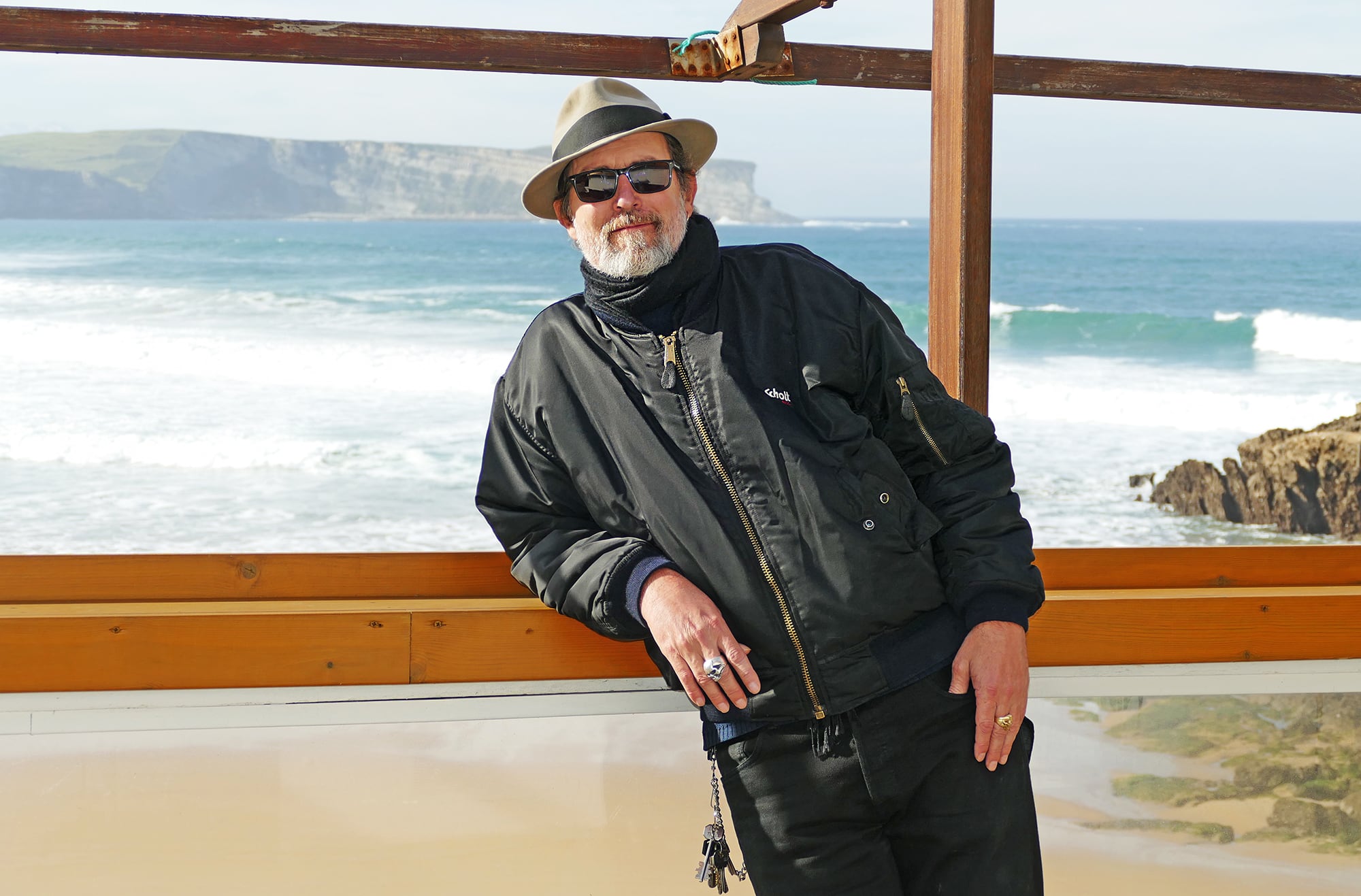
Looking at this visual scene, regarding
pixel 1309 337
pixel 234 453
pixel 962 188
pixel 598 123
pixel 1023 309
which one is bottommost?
pixel 1309 337

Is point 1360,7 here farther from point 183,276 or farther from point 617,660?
point 617,660

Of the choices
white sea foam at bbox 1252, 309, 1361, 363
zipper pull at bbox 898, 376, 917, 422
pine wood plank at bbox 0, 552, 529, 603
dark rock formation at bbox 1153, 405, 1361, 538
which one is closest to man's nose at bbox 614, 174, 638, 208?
zipper pull at bbox 898, 376, 917, 422

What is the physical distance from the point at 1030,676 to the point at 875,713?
2.00 feet

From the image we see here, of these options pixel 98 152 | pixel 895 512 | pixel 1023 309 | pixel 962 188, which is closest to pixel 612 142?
pixel 895 512

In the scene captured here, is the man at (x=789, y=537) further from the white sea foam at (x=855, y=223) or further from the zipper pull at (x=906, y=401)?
the white sea foam at (x=855, y=223)

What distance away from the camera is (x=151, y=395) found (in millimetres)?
17422

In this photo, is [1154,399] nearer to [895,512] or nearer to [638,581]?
[895,512]

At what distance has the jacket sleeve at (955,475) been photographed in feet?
5.22

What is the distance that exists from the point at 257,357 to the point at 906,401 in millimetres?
19689

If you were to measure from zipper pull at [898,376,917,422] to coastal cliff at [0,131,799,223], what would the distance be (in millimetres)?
32210

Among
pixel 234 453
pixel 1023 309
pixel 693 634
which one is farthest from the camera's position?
pixel 1023 309

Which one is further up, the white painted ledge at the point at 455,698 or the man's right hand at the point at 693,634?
the man's right hand at the point at 693,634

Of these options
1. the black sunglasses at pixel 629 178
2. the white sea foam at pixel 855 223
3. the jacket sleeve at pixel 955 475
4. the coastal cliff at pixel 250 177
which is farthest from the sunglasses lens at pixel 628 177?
the white sea foam at pixel 855 223

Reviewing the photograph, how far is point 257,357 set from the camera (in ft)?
65.0
